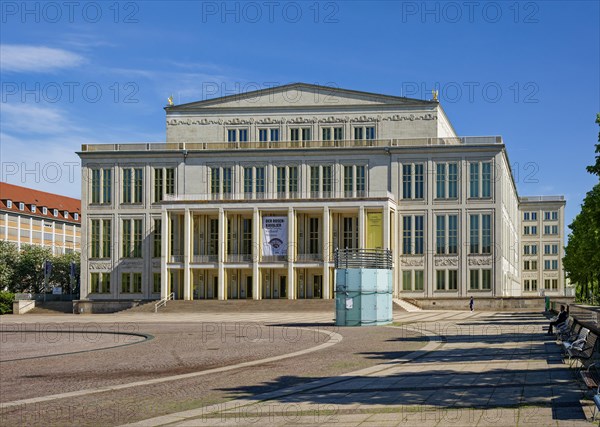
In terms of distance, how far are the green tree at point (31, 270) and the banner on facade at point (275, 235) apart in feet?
133

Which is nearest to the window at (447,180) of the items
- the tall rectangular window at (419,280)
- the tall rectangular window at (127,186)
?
the tall rectangular window at (419,280)

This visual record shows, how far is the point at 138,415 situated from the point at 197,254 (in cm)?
7411

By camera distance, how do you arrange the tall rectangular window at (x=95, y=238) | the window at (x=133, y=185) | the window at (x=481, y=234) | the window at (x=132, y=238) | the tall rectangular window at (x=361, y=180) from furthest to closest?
the tall rectangular window at (x=95, y=238) < the window at (x=133, y=185) < the window at (x=132, y=238) < the tall rectangular window at (x=361, y=180) < the window at (x=481, y=234)

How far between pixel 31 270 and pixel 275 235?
42070 millimetres

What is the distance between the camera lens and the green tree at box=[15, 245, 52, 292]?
110938 mm

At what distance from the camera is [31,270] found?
366ft

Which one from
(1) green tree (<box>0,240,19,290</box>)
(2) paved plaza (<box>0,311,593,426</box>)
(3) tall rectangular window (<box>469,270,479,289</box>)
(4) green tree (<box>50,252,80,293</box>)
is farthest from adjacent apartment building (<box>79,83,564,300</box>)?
(2) paved plaza (<box>0,311,593,426</box>)

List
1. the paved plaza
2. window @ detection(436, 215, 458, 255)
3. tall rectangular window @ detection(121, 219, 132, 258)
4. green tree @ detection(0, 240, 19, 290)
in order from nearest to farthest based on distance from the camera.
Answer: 1. the paved plaza
2. window @ detection(436, 215, 458, 255)
3. tall rectangular window @ detection(121, 219, 132, 258)
4. green tree @ detection(0, 240, 19, 290)

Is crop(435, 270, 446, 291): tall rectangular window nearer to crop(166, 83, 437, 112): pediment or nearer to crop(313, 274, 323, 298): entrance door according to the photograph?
crop(313, 274, 323, 298): entrance door

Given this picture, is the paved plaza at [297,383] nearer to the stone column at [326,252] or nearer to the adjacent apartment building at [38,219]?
the stone column at [326,252]

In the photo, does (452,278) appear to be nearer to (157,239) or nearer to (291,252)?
(291,252)

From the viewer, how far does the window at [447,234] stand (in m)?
85.6

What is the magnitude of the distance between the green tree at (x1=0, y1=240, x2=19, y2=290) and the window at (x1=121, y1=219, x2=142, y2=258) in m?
24.0

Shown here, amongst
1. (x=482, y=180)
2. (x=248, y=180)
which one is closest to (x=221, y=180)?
(x=248, y=180)
